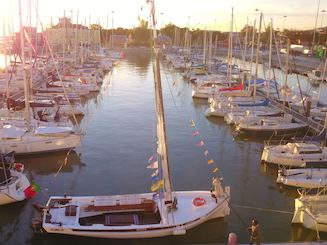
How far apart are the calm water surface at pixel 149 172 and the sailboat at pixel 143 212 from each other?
2.66 feet

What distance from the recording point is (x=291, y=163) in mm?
26656

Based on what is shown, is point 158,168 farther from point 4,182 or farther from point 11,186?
point 4,182

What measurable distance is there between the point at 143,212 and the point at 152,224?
63.2 inches

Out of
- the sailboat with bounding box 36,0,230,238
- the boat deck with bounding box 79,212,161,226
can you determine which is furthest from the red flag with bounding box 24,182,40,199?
the boat deck with bounding box 79,212,161,226

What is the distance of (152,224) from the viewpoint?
1695 cm

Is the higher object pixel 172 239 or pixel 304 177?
pixel 304 177

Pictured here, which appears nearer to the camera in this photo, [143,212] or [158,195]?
[143,212]

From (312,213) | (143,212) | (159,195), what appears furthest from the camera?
(159,195)

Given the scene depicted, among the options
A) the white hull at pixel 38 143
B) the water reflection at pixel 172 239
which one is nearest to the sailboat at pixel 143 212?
the water reflection at pixel 172 239

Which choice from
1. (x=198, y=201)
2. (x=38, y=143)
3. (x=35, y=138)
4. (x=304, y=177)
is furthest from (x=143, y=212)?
(x=35, y=138)

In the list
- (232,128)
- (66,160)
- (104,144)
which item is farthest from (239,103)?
(66,160)

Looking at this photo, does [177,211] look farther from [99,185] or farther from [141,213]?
[99,185]

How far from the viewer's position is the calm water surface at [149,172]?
18.6 metres

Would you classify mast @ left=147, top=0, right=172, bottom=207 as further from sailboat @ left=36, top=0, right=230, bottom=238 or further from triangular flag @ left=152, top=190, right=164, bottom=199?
triangular flag @ left=152, top=190, right=164, bottom=199
